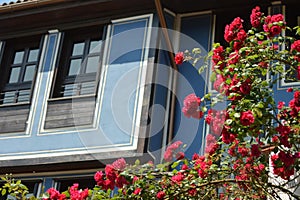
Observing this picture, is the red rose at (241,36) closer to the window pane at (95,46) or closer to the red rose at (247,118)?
the red rose at (247,118)

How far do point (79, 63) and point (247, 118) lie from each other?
6173 mm

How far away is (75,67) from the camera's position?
11.7 metres

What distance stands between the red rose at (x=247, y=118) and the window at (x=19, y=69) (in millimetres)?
6444

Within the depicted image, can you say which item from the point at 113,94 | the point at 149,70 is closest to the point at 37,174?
the point at 113,94

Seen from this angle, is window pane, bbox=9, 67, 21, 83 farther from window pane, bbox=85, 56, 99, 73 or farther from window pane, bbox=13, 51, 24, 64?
window pane, bbox=85, 56, 99, 73

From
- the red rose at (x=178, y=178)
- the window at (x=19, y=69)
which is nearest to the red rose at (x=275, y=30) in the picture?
the red rose at (x=178, y=178)

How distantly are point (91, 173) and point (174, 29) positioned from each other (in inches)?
120

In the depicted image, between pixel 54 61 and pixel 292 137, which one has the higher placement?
pixel 54 61

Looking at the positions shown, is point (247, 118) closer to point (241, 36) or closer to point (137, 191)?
point (241, 36)

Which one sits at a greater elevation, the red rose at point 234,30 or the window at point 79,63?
the window at point 79,63

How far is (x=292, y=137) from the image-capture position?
6.32 metres

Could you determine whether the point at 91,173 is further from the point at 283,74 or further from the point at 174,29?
the point at 283,74

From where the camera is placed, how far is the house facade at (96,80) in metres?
10.5

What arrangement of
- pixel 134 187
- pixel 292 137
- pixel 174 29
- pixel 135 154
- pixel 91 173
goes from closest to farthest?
pixel 292 137 < pixel 134 187 < pixel 135 154 < pixel 91 173 < pixel 174 29
